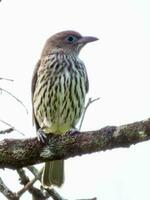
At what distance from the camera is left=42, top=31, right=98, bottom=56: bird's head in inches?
293

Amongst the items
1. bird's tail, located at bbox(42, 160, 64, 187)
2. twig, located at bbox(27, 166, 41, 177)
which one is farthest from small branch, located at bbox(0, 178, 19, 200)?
bird's tail, located at bbox(42, 160, 64, 187)

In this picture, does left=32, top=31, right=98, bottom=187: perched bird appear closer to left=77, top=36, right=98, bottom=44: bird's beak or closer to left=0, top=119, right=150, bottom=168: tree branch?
left=77, top=36, right=98, bottom=44: bird's beak

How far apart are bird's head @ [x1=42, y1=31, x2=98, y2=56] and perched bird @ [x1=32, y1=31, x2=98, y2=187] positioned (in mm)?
263

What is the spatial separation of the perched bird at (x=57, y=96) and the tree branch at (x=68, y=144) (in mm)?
1959

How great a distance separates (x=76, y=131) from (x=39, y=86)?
103 inches

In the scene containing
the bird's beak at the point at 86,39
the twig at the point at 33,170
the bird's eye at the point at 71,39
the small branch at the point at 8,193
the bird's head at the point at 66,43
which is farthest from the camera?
the bird's eye at the point at 71,39

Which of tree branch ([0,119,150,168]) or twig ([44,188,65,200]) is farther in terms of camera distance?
twig ([44,188,65,200])

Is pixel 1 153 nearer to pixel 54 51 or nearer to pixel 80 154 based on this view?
pixel 80 154

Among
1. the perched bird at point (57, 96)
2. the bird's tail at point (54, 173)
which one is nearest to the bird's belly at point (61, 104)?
the perched bird at point (57, 96)

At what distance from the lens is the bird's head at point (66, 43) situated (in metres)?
7.45

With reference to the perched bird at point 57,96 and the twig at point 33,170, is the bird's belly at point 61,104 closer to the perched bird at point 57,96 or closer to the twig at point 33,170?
the perched bird at point 57,96

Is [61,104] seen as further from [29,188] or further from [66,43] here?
[29,188]

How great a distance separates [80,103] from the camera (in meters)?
6.63

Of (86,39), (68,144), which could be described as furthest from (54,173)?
(68,144)
